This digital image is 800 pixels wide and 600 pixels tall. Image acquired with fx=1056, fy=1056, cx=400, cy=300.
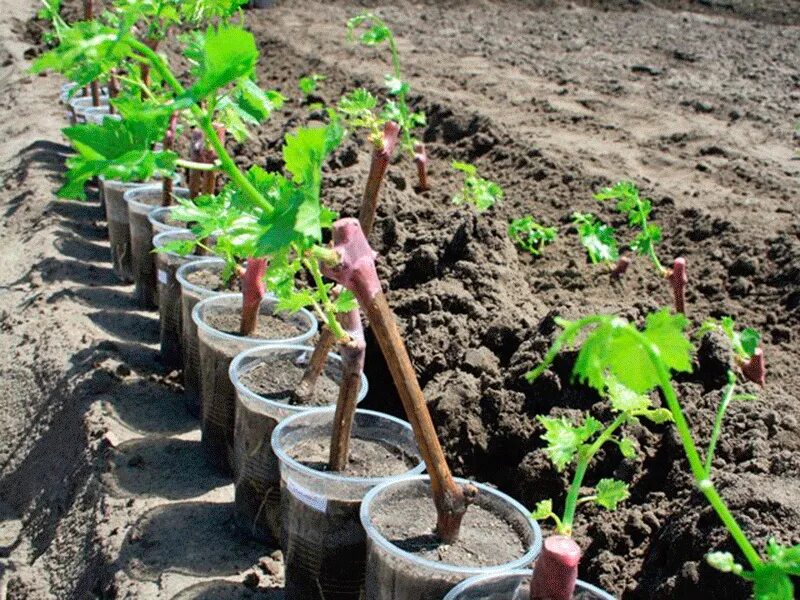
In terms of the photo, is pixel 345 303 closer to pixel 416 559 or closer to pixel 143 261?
pixel 416 559

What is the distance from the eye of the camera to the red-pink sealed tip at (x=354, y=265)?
223 cm

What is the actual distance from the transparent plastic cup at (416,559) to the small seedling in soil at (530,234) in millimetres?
2713

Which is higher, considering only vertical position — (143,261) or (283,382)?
(283,382)

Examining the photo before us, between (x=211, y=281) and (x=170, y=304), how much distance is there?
1.19 feet

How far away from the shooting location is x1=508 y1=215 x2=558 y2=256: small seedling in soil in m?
5.19

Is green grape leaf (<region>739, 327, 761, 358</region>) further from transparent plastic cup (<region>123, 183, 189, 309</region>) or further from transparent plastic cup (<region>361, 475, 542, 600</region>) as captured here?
transparent plastic cup (<region>123, 183, 189, 309</region>)

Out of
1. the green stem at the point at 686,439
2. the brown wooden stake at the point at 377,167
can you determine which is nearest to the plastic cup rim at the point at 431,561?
the green stem at the point at 686,439

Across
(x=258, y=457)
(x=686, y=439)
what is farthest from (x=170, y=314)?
(x=686, y=439)

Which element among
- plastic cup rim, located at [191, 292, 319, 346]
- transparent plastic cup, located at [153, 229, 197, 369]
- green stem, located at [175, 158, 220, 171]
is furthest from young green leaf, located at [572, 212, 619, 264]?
green stem, located at [175, 158, 220, 171]

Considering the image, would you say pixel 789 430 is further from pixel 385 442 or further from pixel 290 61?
pixel 290 61

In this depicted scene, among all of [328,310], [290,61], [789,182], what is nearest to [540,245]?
[789,182]

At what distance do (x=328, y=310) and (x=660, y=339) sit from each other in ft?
3.65

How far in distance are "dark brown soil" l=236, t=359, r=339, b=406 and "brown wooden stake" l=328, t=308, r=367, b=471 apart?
46 centimetres

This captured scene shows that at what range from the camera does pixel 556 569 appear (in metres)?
2.02
